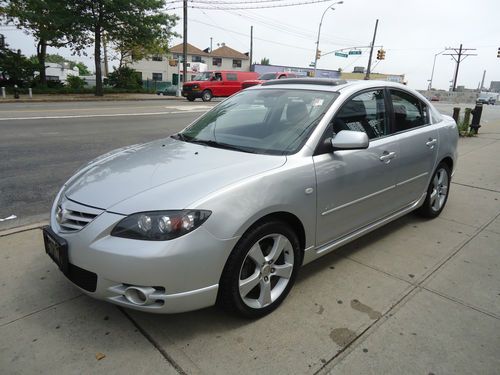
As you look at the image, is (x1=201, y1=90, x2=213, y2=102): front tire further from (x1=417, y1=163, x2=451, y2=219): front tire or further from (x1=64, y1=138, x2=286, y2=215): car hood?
(x1=64, y1=138, x2=286, y2=215): car hood

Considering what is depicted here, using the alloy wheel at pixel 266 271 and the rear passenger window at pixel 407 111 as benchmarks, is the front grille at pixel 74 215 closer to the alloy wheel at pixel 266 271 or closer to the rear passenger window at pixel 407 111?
the alloy wheel at pixel 266 271

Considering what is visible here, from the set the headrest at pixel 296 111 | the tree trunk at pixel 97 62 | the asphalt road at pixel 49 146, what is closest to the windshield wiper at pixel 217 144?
the headrest at pixel 296 111

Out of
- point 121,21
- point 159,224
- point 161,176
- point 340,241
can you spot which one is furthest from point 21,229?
point 121,21

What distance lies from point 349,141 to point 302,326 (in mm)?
1330

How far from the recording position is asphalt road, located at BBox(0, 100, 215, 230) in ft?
16.1

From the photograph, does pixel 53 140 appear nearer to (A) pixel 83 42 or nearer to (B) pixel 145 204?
(B) pixel 145 204

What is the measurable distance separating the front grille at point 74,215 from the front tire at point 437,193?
3.59 m

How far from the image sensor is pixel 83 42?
93.3 feet

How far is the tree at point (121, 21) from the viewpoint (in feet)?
83.0

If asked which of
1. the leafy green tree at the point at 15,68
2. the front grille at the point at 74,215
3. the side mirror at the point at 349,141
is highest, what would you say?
the leafy green tree at the point at 15,68

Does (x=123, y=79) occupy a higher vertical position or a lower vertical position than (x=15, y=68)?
lower

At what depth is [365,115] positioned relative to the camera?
3.47 metres

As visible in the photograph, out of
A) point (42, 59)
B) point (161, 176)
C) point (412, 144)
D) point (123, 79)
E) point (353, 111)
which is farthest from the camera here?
point (123, 79)

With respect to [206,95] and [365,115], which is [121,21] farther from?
[365,115]
